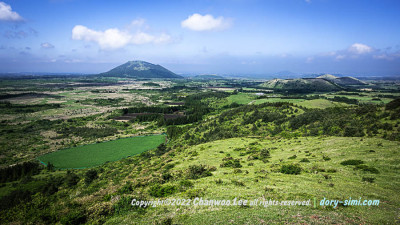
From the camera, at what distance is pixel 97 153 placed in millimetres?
90500

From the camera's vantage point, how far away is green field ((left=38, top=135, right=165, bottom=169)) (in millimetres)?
79812

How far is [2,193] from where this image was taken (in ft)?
179

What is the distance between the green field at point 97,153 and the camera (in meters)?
79.8

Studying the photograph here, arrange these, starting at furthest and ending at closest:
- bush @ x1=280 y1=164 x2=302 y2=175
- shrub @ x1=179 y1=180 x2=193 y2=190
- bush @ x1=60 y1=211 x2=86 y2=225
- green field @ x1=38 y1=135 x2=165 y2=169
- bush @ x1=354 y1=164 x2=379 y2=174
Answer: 1. green field @ x1=38 y1=135 x2=165 y2=169
2. bush @ x1=280 y1=164 x2=302 y2=175
3. shrub @ x1=179 y1=180 x2=193 y2=190
4. bush @ x1=354 y1=164 x2=379 y2=174
5. bush @ x1=60 y1=211 x2=86 y2=225

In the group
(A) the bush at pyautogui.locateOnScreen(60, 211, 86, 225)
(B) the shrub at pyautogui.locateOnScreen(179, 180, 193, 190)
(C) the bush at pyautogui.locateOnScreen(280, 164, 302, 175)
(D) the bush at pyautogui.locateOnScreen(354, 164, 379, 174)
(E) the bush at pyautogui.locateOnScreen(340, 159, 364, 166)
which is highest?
(D) the bush at pyautogui.locateOnScreen(354, 164, 379, 174)

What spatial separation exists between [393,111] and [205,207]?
67.7 metres

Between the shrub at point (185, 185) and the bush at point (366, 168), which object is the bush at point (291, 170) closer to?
the bush at point (366, 168)

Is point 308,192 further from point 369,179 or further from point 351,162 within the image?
point 351,162

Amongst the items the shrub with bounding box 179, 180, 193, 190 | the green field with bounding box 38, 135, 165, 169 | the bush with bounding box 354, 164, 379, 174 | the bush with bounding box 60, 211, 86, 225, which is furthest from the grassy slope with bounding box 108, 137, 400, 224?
the green field with bounding box 38, 135, 165, 169

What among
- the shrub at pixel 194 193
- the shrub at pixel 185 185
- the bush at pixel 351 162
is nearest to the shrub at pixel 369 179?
the bush at pixel 351 162

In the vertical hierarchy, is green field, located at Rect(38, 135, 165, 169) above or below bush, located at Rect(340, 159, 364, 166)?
below

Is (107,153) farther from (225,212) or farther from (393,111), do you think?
(393,111)

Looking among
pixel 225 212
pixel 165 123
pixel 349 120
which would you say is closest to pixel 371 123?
pixel 349 120

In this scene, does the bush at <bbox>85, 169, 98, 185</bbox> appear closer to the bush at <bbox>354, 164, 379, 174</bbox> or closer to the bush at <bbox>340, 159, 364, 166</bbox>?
the bush at <bbox>340, 159, 364, 166</bbox>
